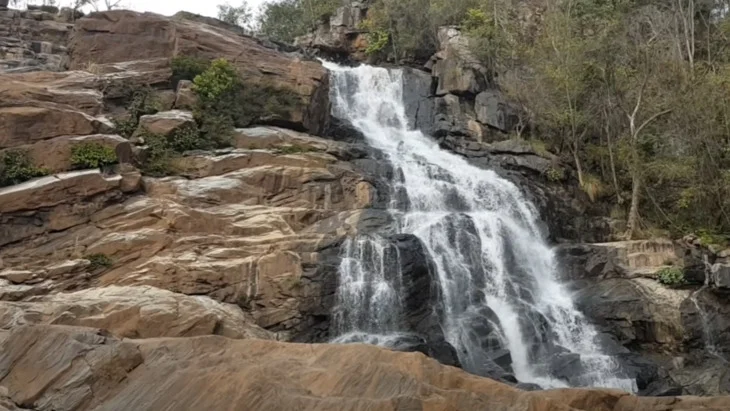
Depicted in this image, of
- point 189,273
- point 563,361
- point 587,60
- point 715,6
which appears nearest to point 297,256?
point 189,273

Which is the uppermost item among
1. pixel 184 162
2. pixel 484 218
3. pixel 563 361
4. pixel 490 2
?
pixel 490 2

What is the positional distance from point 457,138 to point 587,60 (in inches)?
272

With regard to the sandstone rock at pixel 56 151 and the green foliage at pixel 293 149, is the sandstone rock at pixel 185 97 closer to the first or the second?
the green foliage at pixel 293 149

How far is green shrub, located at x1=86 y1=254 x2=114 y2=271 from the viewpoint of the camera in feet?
62.5

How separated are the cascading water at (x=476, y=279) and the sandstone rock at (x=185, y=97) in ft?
27.4

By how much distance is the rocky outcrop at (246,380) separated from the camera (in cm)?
920

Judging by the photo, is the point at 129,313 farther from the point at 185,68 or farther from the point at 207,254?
the point at 185,68

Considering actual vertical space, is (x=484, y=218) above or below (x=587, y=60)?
below

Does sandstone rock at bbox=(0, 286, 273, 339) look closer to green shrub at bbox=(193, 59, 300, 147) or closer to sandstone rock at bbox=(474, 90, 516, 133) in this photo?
green shrub at bbox=(193, 59, 300, 147)

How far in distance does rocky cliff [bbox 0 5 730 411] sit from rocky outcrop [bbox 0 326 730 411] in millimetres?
29

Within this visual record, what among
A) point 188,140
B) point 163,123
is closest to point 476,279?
point 188,140

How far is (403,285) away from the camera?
67.9 ft

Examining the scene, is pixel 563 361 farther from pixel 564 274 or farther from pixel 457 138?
pixel 457 138

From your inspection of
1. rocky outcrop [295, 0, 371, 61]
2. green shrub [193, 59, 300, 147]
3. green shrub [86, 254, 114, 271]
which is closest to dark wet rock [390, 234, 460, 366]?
green shrub [86, 254, 114, 271]
